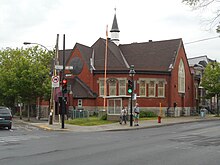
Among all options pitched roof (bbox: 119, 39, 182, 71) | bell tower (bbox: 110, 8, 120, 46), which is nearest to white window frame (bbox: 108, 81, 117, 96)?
pitched roof (bbox: 119, 39, 182, 71)

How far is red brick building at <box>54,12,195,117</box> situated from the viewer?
4844 centimetres

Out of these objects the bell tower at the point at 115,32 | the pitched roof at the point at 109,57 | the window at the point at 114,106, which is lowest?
the window at the point at 114,106

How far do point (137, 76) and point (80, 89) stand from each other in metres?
8.12

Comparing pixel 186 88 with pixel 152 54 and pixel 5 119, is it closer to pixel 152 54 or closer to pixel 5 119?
pixel 152 54

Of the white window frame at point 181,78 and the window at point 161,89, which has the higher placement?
the white window frame at point 181,78

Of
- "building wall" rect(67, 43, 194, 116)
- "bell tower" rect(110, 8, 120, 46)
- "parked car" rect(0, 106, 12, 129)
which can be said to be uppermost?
"bell tower" rect(110, 8, 120, 46)

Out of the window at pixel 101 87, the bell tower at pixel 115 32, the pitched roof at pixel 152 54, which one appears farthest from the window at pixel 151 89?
the bell tower at pixel 115 32

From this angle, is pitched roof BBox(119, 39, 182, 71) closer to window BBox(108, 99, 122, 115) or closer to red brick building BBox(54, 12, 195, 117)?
red brick building BBox(54, 12, 195, 117)

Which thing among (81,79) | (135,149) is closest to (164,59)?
(81,79)

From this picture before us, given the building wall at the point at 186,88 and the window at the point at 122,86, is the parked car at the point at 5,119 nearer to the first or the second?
the window at the point at 122,86

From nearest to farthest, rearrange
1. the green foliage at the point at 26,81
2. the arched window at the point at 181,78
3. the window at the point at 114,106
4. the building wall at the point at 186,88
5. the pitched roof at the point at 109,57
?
the window at the point at 114,106 < the green foliage at the point at 26,81 < the pitched roof at the point at 109,57 < the building wall at the point at 186,88 < the arched window at the point at 181,78

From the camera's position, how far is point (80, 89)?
162 ft

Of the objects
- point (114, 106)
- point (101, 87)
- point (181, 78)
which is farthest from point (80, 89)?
point (181, 78)

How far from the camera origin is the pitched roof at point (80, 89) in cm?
4847
